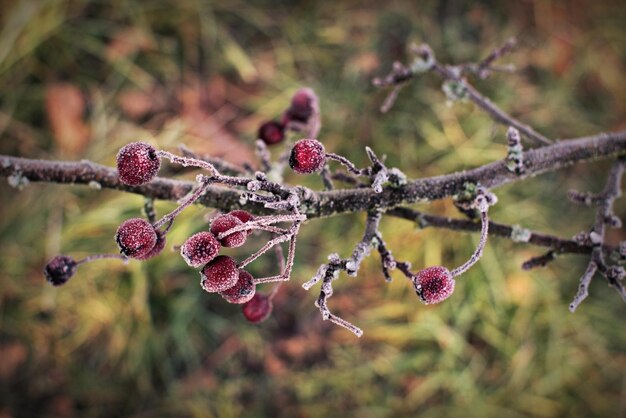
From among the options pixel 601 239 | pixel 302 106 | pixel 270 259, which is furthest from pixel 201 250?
pixel 270 259

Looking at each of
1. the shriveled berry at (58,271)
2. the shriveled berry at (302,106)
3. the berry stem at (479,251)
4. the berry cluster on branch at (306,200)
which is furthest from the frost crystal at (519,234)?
the shriveled berry at (58,271)

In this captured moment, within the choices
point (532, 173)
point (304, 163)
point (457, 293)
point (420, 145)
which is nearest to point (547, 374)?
point (457, 293)

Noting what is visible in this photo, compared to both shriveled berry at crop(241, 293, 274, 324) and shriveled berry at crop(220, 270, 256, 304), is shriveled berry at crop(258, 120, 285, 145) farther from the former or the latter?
shriveled berry at crop(220, 270, 256, 304)

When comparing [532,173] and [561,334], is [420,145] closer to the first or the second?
[561,334]

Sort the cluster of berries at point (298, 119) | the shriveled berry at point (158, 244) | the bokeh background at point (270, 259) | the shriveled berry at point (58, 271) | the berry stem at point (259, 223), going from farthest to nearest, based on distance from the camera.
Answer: the bokeh background at point (270, 259)
the cluster of berries at point (298, 119)
the shriveled berry at point (58, 271)
the shriveled berry at point (158, 244)
the berry stem at point (259, 223)

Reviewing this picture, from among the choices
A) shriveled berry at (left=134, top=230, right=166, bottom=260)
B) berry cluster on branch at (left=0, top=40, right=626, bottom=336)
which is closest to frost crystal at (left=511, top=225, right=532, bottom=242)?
berry cluster on branch at (left=0, top=40, right=626, bottom=336)

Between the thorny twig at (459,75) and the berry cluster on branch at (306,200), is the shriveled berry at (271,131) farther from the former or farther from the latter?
the thorny twig at (459,75)
